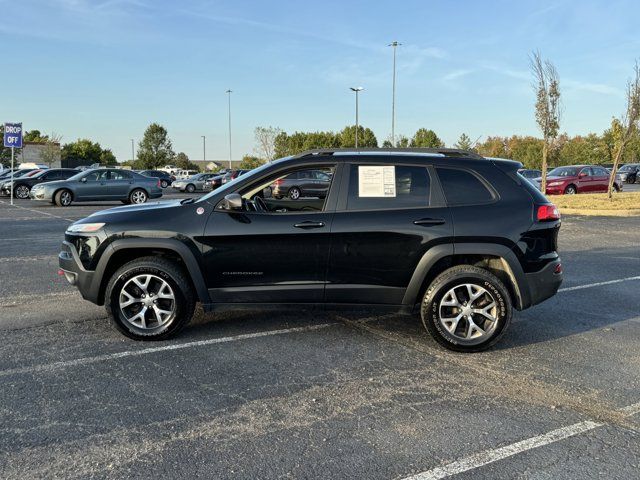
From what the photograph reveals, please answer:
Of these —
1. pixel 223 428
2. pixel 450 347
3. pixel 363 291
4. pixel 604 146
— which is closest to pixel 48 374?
pixel 223 428

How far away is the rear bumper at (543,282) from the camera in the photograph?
4645mm

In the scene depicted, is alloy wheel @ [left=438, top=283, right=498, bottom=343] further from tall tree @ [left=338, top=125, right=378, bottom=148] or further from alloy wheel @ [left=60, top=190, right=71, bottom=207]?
tall tree @ [left=338, top=125, right=378, bottom=148]

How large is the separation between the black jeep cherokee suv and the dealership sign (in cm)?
1851

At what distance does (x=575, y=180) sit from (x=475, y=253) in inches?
892

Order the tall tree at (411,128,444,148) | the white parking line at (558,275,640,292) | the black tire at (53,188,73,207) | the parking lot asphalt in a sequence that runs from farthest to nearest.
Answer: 1. the tall tree at (411,128,444,148)
2. the black tire at (53,188,73,207)
3. the white parking line at (558,275,640,292)
4. the parking lot asphalt

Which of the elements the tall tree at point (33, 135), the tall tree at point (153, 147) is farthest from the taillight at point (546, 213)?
the tall tree at point (33, 135)

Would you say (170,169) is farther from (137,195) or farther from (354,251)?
(354,251)

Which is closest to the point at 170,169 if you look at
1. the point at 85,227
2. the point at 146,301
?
the point at 85,227

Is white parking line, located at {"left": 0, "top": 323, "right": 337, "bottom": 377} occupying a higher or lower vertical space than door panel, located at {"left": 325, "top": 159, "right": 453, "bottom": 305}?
lower

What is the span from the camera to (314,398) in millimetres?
3631

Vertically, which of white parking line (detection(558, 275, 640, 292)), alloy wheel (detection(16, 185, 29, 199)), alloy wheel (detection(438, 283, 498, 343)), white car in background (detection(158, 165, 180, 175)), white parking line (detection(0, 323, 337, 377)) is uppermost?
white car in background (detection(158, 165, 180, 175))

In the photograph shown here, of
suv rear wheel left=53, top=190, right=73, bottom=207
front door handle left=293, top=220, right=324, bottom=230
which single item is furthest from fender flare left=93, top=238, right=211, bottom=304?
suv rear wheel left=53, top=190, right=73, bottom=207

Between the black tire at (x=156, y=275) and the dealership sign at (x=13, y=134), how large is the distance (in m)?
18.7

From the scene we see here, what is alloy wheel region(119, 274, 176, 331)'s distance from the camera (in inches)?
184
